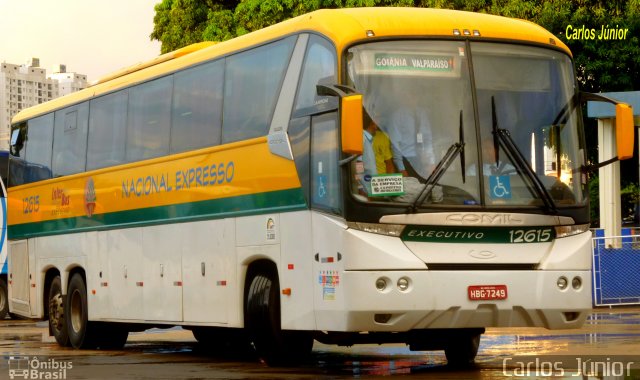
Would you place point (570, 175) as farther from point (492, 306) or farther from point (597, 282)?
point (597, 282)

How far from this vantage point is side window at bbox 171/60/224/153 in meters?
16.1

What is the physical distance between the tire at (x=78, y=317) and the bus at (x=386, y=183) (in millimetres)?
3564

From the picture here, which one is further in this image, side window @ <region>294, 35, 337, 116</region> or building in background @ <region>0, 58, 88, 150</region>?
building in background @ <region>0, 58, 88, 150</region>

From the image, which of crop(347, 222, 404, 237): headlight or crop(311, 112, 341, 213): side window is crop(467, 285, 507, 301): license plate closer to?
crop(347, 222, 404, 237): headlight

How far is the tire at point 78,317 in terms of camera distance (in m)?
19.9

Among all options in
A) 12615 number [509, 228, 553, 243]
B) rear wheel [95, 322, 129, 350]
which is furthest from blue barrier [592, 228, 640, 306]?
12615 number [509, 228, 553, 243]

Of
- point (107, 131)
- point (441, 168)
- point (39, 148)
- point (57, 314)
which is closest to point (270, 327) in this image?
point (441, 168)

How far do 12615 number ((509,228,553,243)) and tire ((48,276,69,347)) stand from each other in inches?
366

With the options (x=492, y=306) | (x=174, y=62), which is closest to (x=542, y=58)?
(x=492, y=306)

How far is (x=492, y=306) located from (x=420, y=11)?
3.12 meters

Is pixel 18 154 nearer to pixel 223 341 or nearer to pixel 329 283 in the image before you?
pixel 223 341

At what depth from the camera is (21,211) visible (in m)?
22.6

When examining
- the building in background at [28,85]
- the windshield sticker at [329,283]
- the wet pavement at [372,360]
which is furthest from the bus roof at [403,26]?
the building in background at [28,85]

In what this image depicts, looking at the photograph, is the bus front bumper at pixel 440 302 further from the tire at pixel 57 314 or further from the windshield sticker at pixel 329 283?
the tire at pixel 57 314
